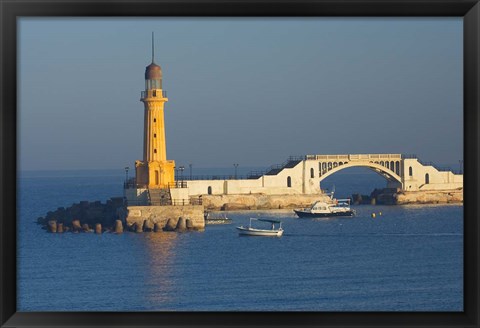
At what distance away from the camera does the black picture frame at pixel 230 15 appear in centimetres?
184

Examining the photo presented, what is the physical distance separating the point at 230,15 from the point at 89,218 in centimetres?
2471

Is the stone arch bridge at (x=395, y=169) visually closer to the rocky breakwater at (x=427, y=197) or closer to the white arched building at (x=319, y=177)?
the white arched building at (x=319, y=177)

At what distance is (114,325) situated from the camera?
1.87 meters

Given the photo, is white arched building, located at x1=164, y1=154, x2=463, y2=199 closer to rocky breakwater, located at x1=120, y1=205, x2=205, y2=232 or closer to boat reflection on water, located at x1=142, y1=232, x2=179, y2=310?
rocky breakwater, located at x1=120, y1=205, x2=205, y2=232

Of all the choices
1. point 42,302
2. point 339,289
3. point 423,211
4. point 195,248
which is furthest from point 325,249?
point 423,211

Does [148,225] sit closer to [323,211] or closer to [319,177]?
[323,211]

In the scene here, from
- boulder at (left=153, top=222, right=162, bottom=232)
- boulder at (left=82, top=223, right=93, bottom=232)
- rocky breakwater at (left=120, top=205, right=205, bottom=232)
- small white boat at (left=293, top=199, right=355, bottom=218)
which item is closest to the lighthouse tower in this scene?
rocky breakwater at (left=120, top=205, right=205, bottom=232)

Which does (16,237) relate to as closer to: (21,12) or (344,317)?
(21,12)

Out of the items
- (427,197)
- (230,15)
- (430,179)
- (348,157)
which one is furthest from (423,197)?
(230,15)

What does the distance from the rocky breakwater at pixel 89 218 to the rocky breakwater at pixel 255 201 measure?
436cm

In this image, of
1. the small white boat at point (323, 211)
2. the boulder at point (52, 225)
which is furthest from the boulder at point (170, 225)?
the small white boat at point (323, 211)

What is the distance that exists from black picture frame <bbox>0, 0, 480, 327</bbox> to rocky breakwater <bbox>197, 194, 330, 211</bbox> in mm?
27860

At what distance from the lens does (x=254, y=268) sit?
21.6 meters

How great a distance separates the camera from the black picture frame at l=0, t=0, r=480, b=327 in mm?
1844
